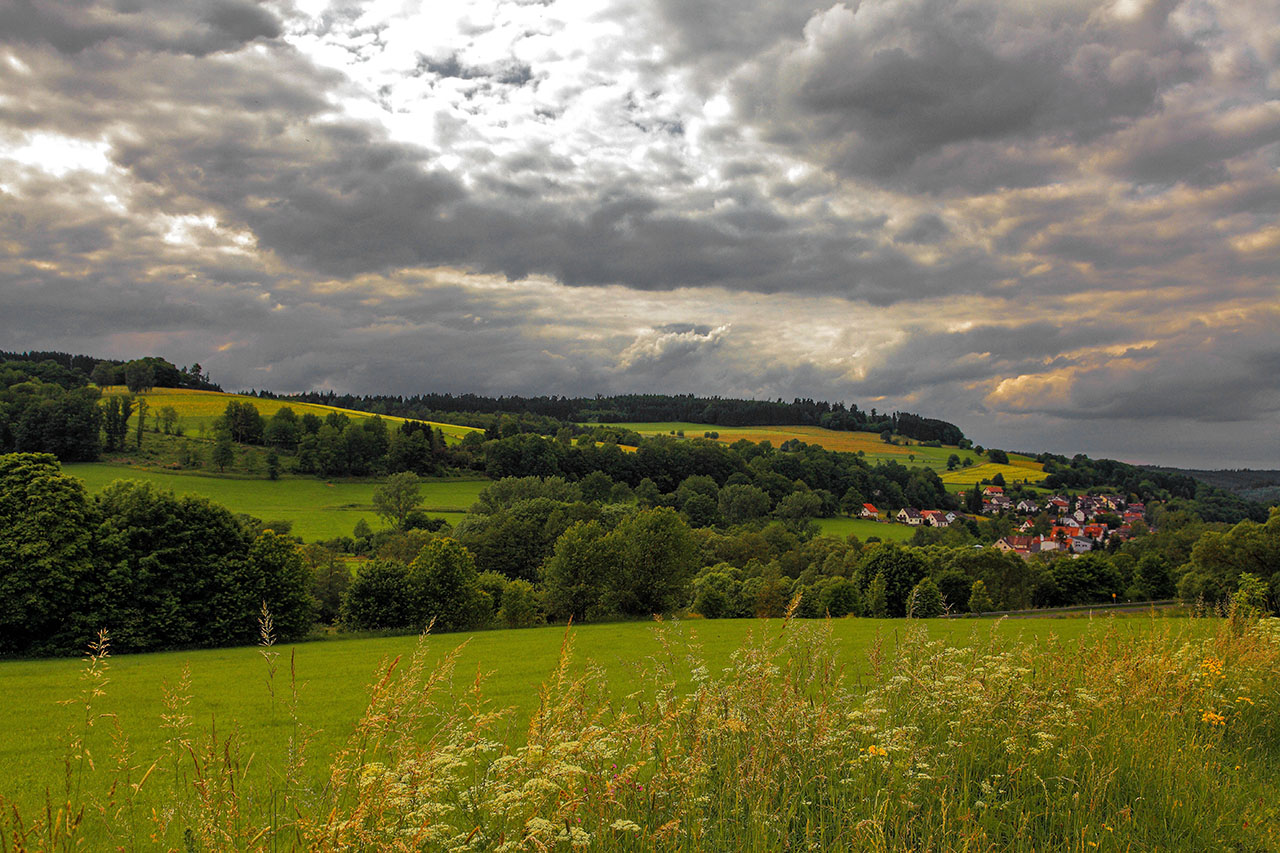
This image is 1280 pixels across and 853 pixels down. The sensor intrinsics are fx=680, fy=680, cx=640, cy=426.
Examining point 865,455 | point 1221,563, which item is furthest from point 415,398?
point 1221,563

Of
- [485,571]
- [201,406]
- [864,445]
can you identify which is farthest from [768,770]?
[864,445]

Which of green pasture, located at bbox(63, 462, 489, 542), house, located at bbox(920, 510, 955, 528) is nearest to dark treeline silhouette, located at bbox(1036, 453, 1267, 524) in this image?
house, located at bbox(920, 510, 955, 528)

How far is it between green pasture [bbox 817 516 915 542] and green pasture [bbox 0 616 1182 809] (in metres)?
63.2

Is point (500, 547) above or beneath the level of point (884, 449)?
beneath

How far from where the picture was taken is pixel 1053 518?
129000 mm

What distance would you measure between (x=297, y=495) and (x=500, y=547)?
39.8 metres

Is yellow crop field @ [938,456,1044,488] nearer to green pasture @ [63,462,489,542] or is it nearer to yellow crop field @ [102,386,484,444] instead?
yellow crop field @ [102,386,484,444]

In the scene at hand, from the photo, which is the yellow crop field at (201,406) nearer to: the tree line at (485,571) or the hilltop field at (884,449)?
the tree line at (485,571)

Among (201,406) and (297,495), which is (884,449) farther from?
(201,406)

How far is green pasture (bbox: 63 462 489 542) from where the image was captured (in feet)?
261

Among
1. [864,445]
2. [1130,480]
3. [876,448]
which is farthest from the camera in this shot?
[864,445]

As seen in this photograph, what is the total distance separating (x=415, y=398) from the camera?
193500 millimetres

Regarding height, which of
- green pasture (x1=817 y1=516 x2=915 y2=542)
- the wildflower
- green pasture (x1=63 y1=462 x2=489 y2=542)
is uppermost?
the wildflower

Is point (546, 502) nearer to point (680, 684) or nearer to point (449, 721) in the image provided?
point (680, 684)
